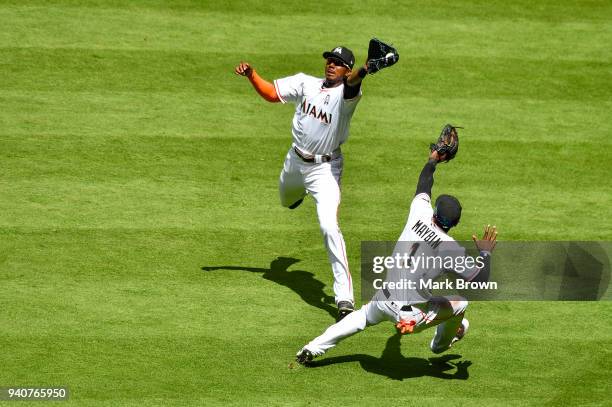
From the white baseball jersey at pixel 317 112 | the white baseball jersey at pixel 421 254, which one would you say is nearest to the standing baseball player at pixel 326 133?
the white baseball jersey at pixel 317 112

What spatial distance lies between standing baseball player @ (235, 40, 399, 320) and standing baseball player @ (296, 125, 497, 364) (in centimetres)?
66

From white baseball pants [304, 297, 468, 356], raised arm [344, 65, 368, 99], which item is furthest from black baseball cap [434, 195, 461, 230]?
raised arm [344, 65, 368, 99]

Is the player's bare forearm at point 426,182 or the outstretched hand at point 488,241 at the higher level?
the player's bare forearm at point 426,182

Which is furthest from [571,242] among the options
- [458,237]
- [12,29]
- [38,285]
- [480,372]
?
[12,29]

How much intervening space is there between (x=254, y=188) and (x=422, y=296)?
133 inches

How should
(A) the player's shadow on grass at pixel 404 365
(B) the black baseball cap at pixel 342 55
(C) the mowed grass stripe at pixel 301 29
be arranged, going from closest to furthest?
1. (A) the player's shadow on grass at pixel 404 365
2. (B) the black baseball cap at pixel 342 55
3. (C) the mowed grass stripe at pixel 301 29

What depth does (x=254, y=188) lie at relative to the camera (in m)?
11.1

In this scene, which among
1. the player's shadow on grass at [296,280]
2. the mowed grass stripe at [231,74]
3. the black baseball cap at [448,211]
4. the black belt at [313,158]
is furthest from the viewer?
the mowed grass stripe at [231,74]

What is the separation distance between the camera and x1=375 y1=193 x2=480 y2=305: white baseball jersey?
8.05 meters

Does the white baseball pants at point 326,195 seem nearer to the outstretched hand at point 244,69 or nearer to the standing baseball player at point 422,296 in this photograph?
the standing baseball player at point 422,296

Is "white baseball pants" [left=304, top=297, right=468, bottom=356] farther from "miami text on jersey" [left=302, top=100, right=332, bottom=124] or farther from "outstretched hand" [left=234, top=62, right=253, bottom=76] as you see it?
"outstretched hand" [left=234, top=62, right=253, bottom=76]

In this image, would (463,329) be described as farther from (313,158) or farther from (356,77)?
(356,77)

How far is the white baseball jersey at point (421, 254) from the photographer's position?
26.4 feet

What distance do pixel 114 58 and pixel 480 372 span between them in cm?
657
